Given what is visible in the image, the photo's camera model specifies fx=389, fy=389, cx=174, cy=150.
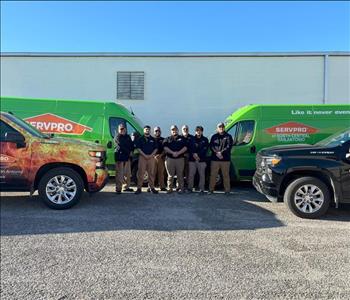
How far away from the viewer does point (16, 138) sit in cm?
713

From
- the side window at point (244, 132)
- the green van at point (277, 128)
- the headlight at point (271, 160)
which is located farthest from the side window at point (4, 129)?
the side window at point (244, 132)

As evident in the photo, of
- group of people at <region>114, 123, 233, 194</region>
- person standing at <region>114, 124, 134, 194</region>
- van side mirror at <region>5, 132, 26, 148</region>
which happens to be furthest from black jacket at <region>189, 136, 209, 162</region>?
van side mirror at <region>5, 132, 26, 148</region>

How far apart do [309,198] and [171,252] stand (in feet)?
10.1

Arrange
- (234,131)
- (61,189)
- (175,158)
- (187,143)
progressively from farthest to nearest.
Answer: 1. (234,131)
2. (187,143)
3. (175,158)
4. (61,189)

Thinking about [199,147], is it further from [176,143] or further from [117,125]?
[117,125]

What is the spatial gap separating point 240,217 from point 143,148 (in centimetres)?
321

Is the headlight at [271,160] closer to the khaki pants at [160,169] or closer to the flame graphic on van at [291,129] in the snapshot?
the flame graphic on van at [291,129]

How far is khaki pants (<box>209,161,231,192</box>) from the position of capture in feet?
29.4

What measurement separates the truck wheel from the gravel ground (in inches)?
8.6

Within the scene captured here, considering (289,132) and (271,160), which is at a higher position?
(289,132)

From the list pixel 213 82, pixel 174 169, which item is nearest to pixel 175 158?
pixel 174 169

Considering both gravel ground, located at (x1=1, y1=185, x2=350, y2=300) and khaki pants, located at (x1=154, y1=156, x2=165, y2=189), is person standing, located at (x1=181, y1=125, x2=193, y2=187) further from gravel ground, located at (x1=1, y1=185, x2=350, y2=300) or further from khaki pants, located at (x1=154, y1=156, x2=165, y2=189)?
gravel ground, located at (x1=1, y1=185, x2=350, y2=300)

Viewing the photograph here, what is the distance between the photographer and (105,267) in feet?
14.3

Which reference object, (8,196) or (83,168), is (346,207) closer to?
(83,168)
